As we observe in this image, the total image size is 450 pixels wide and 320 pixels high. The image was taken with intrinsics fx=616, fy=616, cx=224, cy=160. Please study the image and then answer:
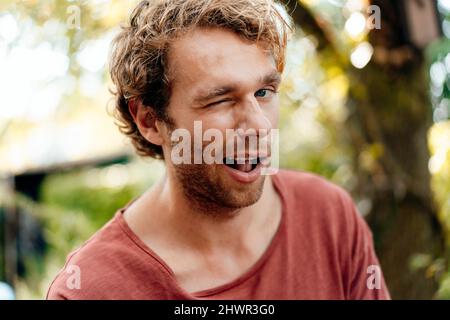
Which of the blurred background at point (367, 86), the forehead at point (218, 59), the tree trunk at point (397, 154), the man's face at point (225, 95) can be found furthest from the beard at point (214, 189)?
the tree trunk at point (397, 154)

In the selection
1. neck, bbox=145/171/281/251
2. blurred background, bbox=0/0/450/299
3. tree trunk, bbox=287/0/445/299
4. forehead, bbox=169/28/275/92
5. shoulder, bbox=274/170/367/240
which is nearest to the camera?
forehead, bbox=169/28/275/92

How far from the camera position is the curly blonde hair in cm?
188

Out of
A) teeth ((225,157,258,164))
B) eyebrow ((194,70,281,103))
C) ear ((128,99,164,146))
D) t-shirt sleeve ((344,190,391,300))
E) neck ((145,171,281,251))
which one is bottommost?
t-shirt sleeve ((344,190,391,300))

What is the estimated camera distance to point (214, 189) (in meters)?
1.94

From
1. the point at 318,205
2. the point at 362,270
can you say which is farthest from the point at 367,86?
the point at 362,270

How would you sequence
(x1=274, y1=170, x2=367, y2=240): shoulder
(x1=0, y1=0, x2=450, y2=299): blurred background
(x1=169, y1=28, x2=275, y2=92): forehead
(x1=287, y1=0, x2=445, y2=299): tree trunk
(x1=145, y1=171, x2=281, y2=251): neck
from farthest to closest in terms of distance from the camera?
1. (x1=287, y1=0, x2=445, y2=299): tree trunk
2. (x1=0, y1=0, x2=450, y2=299): blurred background
3. (x1=274, y1=170, x2=367, y2=240): shoulder
4. (x1=145, y1=171, x2=281, y2=251): neck
5. (x1=169, y1=28, x2=275, y2=92): forehead

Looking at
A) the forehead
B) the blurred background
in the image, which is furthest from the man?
the blurred background

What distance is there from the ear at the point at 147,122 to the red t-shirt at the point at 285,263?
30cm

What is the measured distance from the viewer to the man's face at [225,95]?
1.83 metres

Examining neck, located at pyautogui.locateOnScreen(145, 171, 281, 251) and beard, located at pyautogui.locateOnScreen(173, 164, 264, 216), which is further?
neck, located at pyautogui.locateOnScreen(145, 171, 281, 251)

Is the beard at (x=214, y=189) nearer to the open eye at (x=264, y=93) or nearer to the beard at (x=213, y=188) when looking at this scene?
the beard at (x=213, y=188)

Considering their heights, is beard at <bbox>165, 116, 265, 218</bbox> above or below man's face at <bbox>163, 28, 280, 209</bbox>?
below

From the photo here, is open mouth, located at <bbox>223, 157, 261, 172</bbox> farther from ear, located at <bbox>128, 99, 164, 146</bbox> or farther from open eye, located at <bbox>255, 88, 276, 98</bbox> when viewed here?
ear, located at <bbox>128, 99, 164, 146</bbox>

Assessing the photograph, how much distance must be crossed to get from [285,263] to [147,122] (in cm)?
68
